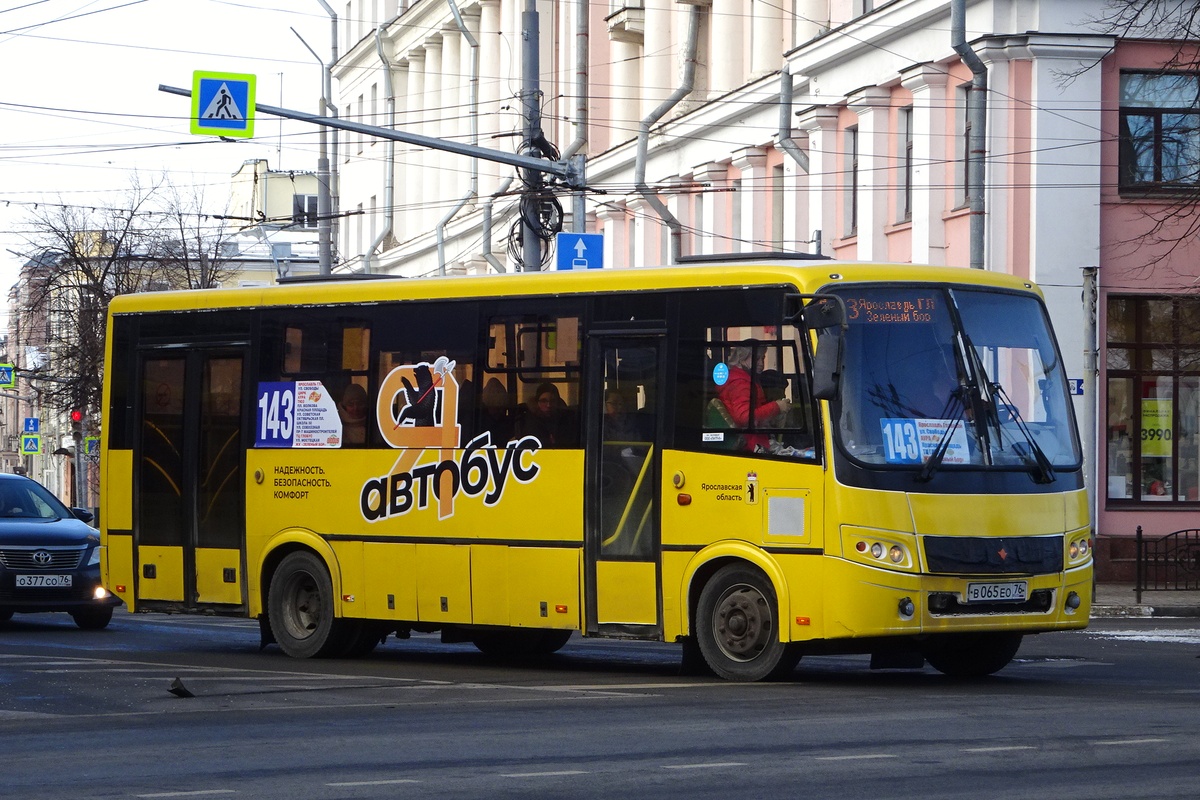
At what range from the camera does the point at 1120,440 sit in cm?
3028

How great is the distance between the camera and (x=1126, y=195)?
97.2 feet

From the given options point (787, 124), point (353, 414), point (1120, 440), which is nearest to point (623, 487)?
point (353, 414)

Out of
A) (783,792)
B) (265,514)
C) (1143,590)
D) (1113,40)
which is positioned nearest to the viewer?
(783,792)

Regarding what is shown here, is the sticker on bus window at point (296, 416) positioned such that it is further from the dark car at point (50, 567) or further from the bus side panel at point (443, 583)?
the dark car at point (50, 567)

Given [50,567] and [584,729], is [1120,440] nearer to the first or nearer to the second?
[50,567]

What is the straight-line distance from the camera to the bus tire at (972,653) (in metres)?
15.1

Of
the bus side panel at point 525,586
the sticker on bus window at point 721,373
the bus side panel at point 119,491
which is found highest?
the sticker on bus window at point 721,373

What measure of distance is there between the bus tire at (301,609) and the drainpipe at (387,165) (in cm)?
4653

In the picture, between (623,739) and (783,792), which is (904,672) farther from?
(783,792)

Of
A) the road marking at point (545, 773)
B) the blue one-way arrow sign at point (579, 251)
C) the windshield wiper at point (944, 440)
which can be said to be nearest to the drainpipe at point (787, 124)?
the blue one-way arrow sign at point (579, 251)

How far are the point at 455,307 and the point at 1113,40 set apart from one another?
617 inches

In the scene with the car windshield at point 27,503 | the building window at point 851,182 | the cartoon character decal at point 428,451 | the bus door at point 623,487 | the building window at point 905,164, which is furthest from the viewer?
the building window at point 851,182

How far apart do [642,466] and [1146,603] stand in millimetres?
12400

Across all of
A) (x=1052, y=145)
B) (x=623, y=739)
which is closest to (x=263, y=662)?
(x=623, y=739)
